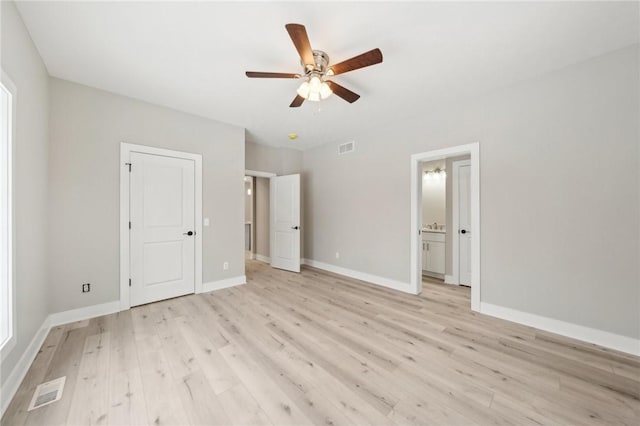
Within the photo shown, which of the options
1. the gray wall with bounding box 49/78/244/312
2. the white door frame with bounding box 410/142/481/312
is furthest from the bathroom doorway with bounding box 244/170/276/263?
the white door frame with bounding box 410/142/481/312

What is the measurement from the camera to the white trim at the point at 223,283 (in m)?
3.72

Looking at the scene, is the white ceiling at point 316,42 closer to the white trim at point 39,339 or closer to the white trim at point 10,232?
the white trim at point 10,232

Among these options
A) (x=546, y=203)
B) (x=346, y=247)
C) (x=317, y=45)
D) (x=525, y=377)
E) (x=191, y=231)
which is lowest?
(x=525, y=377)

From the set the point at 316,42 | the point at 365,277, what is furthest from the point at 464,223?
the point at 316,42

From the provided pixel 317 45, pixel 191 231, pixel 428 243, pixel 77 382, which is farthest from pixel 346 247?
pixel 77 382

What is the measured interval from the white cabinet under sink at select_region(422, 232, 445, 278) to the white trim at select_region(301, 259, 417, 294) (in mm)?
1199

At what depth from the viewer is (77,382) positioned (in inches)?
69.2

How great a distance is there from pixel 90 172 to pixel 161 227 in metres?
0.99

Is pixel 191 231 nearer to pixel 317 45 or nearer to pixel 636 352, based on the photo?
pixel 317 45

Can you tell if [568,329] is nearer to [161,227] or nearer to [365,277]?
[365,277]

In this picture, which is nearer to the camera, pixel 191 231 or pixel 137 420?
pixel 137 420

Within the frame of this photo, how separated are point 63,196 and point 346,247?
4035 millimetres

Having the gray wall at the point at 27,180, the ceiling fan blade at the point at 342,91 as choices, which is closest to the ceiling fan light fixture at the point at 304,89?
the ceiling fan blade at the point at 342,91

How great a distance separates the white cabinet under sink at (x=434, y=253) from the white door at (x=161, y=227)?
13.7 ft
